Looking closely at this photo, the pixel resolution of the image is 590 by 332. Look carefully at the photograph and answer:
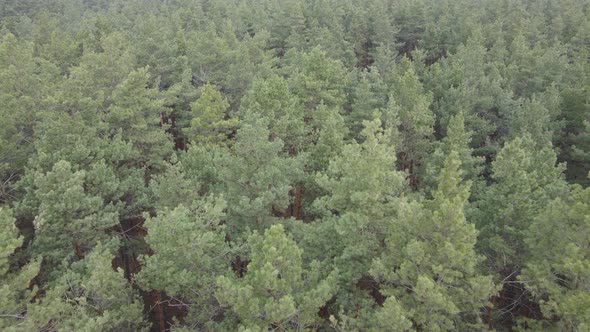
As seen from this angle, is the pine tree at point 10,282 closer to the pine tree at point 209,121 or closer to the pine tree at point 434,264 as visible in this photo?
the pine tree at point 434,264

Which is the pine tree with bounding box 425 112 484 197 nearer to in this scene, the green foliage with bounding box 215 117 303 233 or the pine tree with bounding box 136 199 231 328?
the green foliage with bounding box 215 117 303 233

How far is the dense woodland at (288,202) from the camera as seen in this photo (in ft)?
50.2

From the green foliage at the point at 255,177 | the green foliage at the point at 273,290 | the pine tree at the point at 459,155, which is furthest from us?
the pine tree at the point at 459,155

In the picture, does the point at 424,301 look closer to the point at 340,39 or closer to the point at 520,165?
the point at 520,165

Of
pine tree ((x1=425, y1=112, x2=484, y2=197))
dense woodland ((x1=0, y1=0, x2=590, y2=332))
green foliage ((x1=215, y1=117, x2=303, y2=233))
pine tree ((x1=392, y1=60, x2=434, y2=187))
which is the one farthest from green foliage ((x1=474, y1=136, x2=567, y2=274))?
green foliage ((x1=215, y1=117, x2=303, y2=233))

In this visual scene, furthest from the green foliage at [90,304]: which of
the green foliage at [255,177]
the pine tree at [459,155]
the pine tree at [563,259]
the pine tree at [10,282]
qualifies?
the pine tree at [459,155]

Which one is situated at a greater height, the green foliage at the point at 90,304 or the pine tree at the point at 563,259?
the pine tree at the point at 563,259

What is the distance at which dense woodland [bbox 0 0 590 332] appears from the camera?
602 inches

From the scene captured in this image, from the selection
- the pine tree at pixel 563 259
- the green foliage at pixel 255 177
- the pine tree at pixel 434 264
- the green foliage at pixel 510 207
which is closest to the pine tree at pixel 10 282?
the green foliage at pixel 255 177

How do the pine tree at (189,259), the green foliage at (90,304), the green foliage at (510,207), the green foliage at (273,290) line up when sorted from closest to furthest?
the green foliage at (273,290), the green foliage at (90,304), the pine tree at (189,259), the green foliage at (510,207)

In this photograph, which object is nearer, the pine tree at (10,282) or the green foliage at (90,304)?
the pine tree at (10,282)

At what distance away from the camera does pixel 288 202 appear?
2050 cm

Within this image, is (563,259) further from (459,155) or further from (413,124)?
(413,124)

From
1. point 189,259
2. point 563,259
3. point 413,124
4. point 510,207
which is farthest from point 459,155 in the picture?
point 189,259
